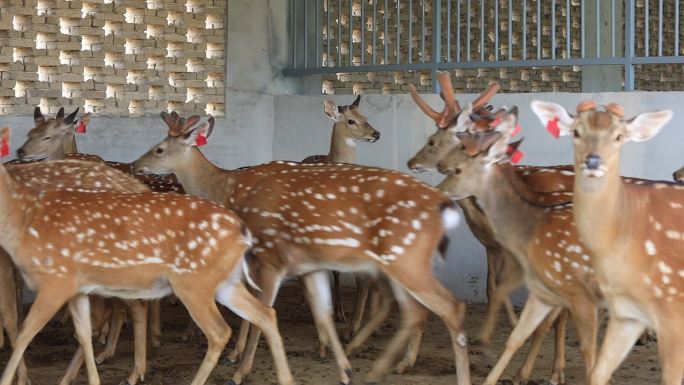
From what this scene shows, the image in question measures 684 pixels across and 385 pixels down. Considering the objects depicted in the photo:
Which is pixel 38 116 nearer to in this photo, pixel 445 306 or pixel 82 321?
pixel 82 321

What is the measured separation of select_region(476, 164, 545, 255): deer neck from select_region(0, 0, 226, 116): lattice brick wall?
426 centimetres

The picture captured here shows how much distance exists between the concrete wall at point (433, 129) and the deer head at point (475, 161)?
2459 millimetres

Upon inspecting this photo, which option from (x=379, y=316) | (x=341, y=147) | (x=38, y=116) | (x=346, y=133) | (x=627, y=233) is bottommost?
(x=379, y=316)

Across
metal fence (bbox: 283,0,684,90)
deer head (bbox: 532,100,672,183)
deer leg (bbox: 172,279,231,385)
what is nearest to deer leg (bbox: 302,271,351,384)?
deer leg (bbox: 172,279,231,385)

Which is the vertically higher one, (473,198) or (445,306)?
(473,198)

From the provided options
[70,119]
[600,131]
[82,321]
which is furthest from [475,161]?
[70,119]

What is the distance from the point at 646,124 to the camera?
4941 millimetres

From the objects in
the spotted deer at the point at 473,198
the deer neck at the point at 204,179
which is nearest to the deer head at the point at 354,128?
the spotted deer at the point at 473,198

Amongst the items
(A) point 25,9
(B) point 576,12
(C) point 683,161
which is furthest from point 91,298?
(B) point 576,12

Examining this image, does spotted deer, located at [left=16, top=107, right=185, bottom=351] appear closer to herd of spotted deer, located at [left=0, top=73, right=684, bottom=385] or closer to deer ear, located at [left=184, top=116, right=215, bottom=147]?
deer ear, located at [left=184, top=116, right=215, bottom=147]

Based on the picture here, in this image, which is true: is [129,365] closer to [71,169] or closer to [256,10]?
[71,169]

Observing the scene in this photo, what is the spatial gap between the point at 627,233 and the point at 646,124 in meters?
0.49

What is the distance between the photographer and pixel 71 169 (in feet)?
22.2

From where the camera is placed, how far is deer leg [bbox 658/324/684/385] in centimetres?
496
